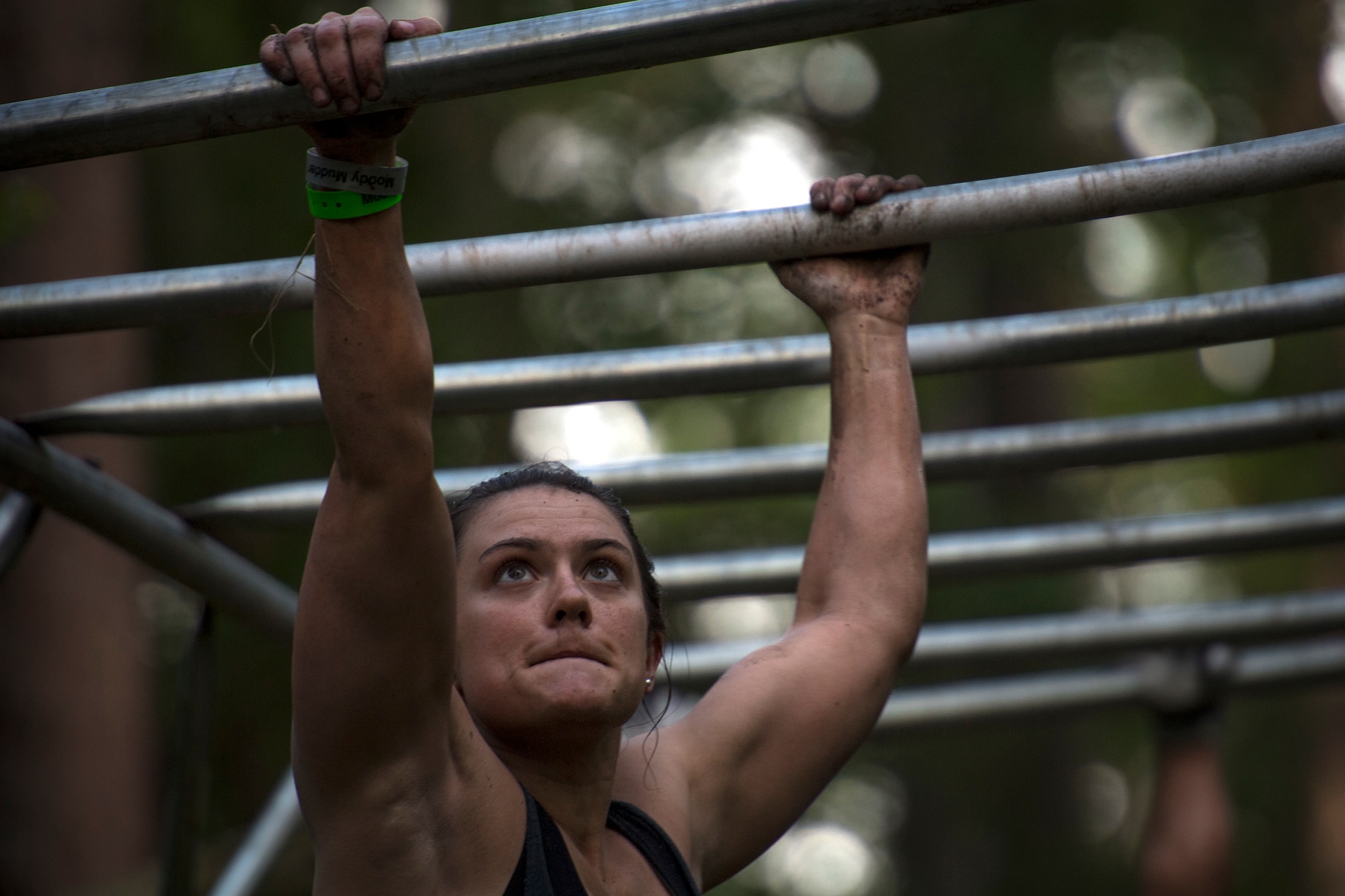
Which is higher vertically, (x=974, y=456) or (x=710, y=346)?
(x=710, y=346)

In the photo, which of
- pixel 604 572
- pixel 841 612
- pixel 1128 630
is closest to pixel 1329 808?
pixel 1128 630

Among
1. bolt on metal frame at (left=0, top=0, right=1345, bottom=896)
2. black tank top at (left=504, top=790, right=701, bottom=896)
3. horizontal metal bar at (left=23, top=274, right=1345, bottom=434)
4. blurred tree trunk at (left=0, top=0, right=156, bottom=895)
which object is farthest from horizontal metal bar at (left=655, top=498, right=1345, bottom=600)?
blurred tree trunk at (left=0, top=0, right=156, bottom=895)

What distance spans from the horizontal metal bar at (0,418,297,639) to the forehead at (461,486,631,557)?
2.12 feet

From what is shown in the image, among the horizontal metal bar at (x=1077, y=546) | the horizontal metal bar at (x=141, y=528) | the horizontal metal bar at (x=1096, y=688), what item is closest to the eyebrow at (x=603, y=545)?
the horizontal metal bar at (x=141, y=528)

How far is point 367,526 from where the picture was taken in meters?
1.50

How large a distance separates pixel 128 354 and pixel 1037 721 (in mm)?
4246

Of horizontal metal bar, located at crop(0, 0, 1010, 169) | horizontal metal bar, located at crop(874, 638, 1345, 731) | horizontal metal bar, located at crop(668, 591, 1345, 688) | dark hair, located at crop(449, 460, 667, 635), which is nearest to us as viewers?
horizontal metal bar, located at crop(0, 0, 1010, 169)

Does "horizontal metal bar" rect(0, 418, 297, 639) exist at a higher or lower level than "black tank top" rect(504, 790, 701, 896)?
higher

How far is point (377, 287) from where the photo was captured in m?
1.50

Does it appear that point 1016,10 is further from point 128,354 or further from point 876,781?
point 876,781

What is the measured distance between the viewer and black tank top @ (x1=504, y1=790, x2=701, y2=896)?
171 centimetres

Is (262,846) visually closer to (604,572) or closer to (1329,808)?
(604,572)

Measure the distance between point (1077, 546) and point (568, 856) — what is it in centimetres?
152

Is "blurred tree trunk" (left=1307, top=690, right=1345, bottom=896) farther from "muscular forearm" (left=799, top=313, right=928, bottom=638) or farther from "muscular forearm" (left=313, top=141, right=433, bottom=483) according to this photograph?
"muscular forearm" (left=313, top=141, right=433, bottom=483)
